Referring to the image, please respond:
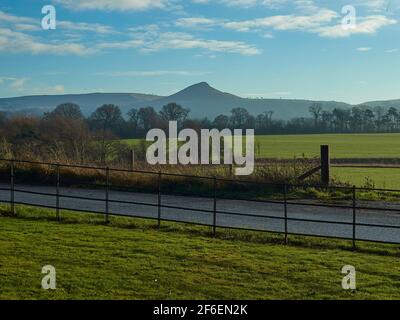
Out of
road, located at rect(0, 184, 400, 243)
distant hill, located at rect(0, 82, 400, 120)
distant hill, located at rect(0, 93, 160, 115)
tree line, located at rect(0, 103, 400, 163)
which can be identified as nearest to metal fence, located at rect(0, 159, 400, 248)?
road, located at rect(0, 184, 400, 243)

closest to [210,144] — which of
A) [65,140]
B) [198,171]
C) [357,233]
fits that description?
[65,140]

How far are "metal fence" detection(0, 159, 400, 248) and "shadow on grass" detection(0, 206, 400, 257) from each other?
0.17m

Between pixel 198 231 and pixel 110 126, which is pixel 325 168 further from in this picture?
pixel 110 126

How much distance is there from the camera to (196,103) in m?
149

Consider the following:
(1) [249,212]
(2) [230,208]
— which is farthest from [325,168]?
(1) [249,212]

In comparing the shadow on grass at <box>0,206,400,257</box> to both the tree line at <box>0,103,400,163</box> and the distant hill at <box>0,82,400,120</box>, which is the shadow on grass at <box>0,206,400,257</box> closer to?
the tree line at <box>0,103,400,163</box>

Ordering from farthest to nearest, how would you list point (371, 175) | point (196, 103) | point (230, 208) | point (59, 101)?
point (59, 101) < point (196, 103) < point (371, 175) < point (230, 208)

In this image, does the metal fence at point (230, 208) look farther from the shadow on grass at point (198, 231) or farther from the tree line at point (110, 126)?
the tree line at point (110, 126)

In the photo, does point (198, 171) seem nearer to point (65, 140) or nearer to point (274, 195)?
point (274, 195)

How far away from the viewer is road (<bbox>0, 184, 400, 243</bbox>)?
44.0ft

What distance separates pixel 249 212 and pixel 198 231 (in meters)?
3.81

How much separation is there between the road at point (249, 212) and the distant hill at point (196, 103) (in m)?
96.2

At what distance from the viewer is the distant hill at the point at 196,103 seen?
127m
